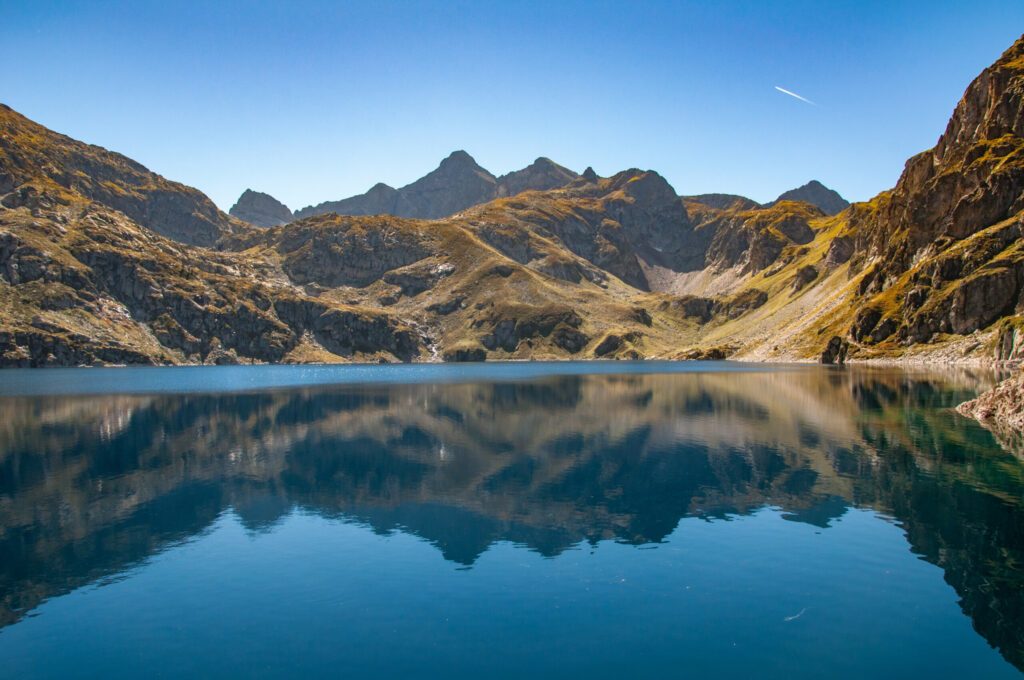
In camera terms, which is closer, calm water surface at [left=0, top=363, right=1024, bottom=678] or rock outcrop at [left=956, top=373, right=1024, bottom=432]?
calm water surface at [left=0, top=363, right=1024, bottom=678]

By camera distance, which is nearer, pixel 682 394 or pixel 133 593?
pixel 133 593

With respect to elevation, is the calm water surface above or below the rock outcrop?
below

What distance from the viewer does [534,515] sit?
42.4 meters

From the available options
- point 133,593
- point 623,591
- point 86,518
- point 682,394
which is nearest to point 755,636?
point 623,591

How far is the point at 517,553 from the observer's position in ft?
115

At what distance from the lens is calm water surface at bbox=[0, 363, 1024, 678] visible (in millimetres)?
23359

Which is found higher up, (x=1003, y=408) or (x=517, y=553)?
(x=1003, y=408)

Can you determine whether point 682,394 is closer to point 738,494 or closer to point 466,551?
point 738,494

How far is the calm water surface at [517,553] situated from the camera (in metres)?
23.4

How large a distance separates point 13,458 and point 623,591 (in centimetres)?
6211

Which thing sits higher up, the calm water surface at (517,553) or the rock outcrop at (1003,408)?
the rock outcrop at (1003,408)

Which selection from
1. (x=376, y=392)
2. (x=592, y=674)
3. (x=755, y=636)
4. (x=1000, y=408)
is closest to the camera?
(x=592, y=674)

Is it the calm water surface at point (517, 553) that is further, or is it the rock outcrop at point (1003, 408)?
the rock outcrop at point (1003, 408)

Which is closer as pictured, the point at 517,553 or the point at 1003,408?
the point at 517,553
